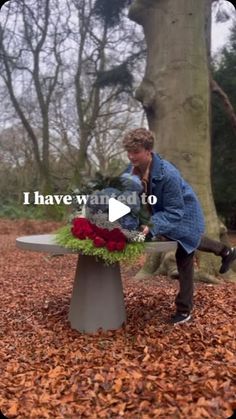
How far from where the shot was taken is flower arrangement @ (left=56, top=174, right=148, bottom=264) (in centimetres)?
292

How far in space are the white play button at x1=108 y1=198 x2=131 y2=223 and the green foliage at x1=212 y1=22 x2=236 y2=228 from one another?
801 centimetres

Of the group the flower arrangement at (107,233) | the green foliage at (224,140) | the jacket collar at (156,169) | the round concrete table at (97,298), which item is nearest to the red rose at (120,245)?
the flower arrangement at (107,233)

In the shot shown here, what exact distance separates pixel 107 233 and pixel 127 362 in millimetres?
741

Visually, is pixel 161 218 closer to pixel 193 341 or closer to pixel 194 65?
pixel 193 341

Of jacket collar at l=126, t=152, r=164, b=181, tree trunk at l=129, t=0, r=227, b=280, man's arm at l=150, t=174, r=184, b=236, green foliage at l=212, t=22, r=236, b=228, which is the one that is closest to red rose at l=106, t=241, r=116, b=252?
man's arm at l=150, t=174, r=184, b=236

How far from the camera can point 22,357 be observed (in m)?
2.92

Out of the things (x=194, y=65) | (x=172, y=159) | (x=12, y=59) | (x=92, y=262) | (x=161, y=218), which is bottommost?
(x=92, y=262)

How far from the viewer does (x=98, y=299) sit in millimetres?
3229

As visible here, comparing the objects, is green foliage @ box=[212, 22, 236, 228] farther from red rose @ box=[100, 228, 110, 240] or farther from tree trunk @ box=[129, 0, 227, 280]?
red rose @ box=[100, 228, 110, 240]

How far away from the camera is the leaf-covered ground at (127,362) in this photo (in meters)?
2.24

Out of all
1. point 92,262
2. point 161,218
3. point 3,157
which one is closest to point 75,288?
point 92,262

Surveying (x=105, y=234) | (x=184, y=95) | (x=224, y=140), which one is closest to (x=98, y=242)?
(x=105, y=234)

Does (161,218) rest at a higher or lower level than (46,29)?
lower

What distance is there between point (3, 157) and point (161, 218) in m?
11.3
